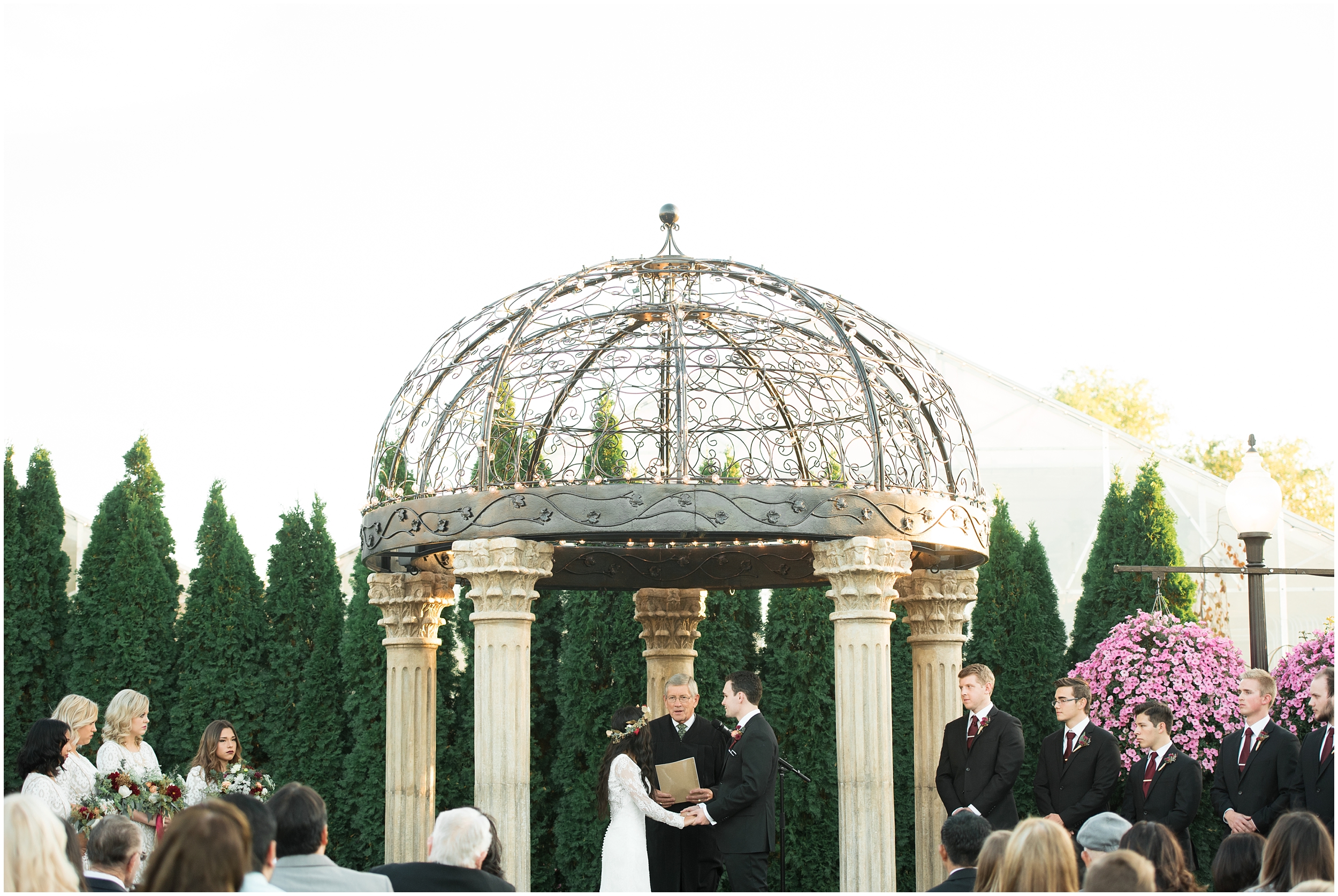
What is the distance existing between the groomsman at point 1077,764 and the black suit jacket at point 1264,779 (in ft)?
2.46

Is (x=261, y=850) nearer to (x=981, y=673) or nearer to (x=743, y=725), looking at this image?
(x=743, y=725)

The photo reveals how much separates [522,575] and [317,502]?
7.14 m

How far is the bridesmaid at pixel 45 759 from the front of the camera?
795 centimetres

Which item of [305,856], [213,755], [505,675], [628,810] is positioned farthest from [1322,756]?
[213,755]

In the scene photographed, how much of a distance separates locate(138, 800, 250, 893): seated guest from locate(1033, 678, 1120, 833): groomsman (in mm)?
6721

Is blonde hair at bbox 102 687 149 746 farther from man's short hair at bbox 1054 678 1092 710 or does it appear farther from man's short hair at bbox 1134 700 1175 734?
man's short hair at bbox 1134 700 1175 734

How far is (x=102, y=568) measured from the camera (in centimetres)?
1525

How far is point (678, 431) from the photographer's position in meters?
9.29

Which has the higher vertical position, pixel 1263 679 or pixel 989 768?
pixel 1263 679

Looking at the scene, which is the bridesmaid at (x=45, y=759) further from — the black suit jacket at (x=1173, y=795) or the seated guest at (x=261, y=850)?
the black suit jacket at (x=1173, y=795)

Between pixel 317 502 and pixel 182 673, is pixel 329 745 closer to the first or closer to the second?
pixel 182 673

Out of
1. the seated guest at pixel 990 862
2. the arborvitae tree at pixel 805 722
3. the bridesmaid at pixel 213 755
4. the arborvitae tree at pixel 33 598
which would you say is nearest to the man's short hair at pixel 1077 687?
the seated guest at pixel 990 862

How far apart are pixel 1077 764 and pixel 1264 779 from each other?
4.24 ft

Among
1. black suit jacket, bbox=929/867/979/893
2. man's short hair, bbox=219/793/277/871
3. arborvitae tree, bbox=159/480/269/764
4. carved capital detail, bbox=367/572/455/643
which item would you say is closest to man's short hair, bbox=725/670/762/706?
carved capital detail, bbox=367/572/455/643
